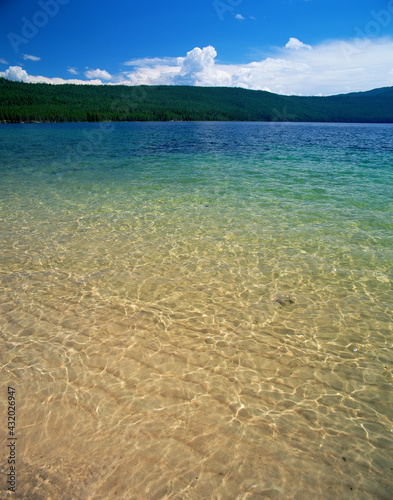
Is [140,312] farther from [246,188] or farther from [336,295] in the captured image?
[246,188]

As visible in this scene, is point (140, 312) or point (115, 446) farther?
point (140, 312)

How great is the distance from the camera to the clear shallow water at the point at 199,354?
3.13 m

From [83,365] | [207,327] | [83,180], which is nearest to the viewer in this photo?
[83,365]

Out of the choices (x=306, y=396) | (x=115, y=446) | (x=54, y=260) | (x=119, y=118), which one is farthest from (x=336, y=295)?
(x=119, y=118)

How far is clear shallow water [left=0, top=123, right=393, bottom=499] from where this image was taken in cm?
313

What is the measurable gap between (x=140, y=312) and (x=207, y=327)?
1390 millimetres

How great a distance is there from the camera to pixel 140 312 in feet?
18.9

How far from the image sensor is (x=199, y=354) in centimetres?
473

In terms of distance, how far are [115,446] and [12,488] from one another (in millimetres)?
1020

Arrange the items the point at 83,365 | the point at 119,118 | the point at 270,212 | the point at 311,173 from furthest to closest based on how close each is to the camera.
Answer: the point at 119,118 → the point at 311,173 → the point at 270,212 → the point at 83,365

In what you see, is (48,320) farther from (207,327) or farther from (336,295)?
(336,295)

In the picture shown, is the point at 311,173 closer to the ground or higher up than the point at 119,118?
closer to the ground

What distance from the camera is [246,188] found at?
16047mm

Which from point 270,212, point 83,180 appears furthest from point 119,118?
point 270,212
